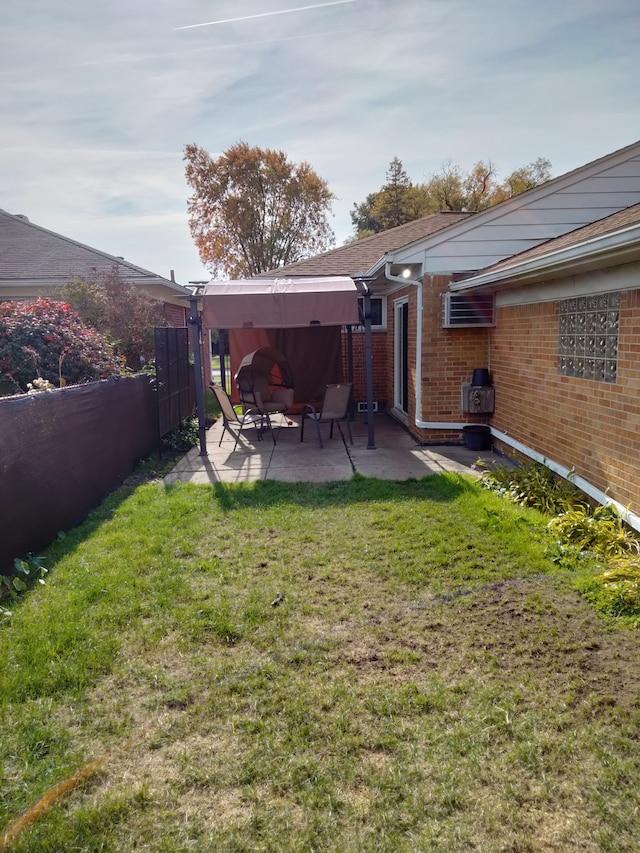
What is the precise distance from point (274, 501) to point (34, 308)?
14.8ft

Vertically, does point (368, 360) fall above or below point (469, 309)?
below

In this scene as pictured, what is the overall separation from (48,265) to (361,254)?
283 inches

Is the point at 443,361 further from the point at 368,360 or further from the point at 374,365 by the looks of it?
the point at 374,365

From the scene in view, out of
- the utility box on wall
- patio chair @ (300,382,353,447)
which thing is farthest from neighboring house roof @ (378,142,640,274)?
patio chair @ (300,382,353,447)

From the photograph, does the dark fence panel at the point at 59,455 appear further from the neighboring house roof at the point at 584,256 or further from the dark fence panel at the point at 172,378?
the neighboring house roof at the point at 584,256

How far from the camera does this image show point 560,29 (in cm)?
651

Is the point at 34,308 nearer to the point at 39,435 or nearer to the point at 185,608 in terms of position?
the point at 39,435

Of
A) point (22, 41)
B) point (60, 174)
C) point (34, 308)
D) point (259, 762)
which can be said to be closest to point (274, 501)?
point (259, 762)

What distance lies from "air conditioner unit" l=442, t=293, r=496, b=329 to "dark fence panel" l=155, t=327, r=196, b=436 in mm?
4288

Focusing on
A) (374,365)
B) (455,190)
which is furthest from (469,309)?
(455,190)

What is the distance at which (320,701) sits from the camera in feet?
9.03

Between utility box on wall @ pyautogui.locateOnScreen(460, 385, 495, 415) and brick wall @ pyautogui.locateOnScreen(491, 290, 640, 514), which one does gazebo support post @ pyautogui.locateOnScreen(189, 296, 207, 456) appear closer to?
utility box on wall @ pyautogui.locateOnScreen(460, 385, 495, 415)

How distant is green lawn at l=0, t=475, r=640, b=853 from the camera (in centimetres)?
207

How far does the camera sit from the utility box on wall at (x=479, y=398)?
8141 millimetres
